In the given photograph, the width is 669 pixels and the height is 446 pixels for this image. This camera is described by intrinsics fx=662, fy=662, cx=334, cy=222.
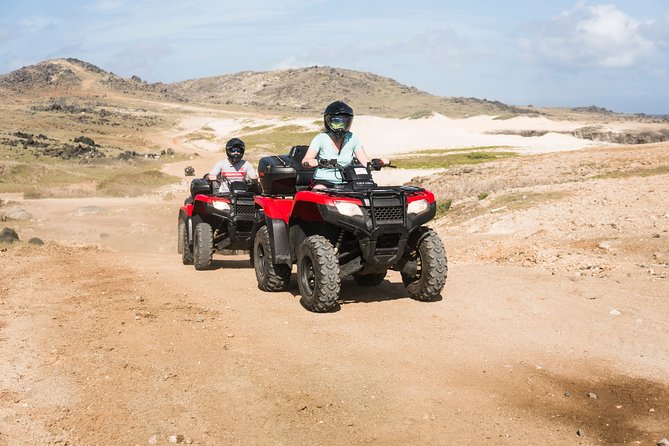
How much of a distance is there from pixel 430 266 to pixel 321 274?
1.45 metres

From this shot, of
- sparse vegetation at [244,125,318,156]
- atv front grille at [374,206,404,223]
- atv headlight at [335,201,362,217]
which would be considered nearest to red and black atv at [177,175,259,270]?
atv headlight at [335,201,362,217]

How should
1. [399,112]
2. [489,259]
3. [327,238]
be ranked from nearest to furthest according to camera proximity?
1. [327,238]
2. [489,259]
3. [399,112]

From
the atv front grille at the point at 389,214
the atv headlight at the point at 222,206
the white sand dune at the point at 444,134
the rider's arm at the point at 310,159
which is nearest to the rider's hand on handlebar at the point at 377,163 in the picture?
the rider's arm at the point at 310,159

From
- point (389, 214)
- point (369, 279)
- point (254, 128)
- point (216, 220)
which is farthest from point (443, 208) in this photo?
point (254, 128)

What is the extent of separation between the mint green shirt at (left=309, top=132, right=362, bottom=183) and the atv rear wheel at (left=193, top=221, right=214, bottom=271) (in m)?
4.20

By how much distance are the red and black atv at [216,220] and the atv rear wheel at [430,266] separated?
3.71 meters

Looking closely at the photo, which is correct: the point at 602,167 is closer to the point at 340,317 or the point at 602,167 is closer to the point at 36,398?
the point at 340,317

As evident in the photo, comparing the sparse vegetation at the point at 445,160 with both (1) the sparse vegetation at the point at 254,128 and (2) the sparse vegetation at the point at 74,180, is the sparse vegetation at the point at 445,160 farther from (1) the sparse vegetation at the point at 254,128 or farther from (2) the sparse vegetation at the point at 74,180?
(1) the sparse vegetation at the point at 254,128

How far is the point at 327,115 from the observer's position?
9172 millimetres

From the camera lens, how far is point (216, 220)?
43.4 ft

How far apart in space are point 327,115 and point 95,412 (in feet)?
17.0

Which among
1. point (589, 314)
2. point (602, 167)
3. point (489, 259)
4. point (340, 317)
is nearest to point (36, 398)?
point (340, 317)

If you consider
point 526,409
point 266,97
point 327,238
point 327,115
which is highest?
point 266,97

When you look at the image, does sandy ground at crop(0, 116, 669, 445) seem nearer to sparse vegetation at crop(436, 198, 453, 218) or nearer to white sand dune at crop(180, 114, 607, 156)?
sparse vegetation at crop(436, 198, 453, 218)
